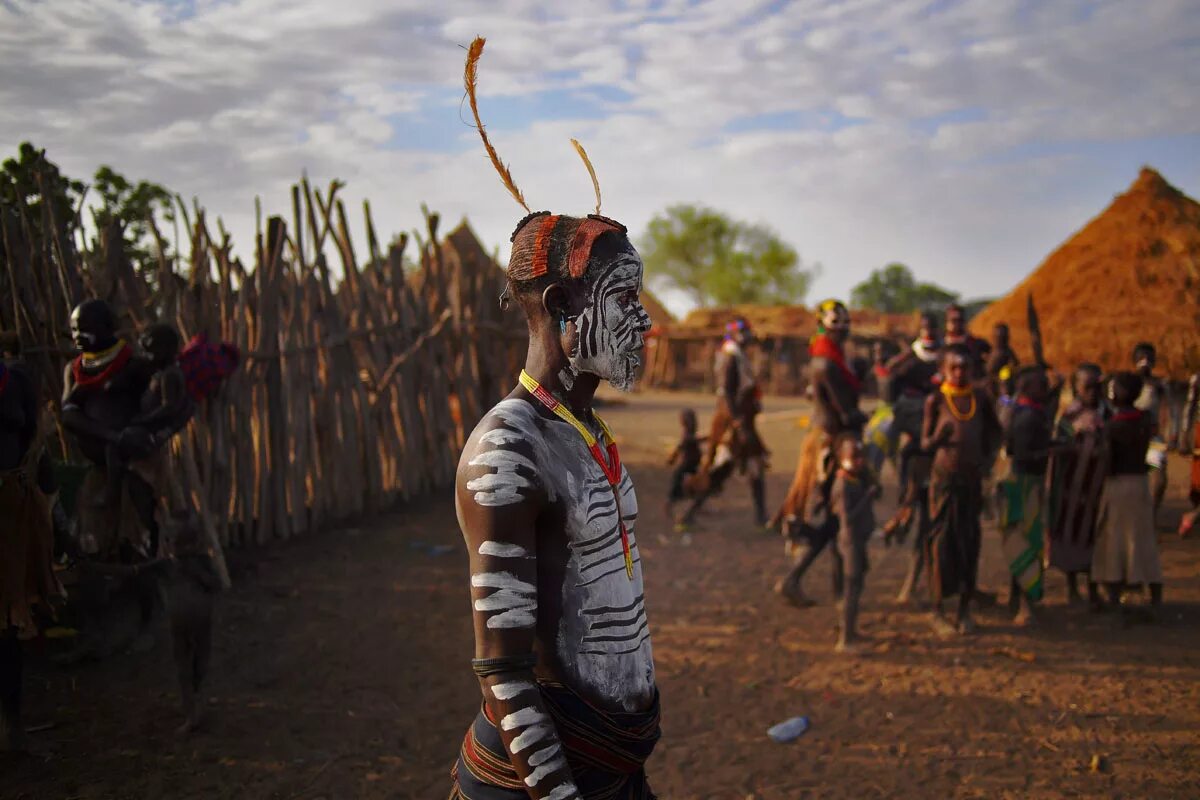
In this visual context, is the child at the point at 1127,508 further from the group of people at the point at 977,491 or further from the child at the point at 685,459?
the child at the point at 685,459

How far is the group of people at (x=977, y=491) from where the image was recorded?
565 cm

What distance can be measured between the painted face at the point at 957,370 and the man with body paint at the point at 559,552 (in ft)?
14.3

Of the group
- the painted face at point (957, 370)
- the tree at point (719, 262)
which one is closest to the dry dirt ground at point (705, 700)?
the painted face at point (957, 370)

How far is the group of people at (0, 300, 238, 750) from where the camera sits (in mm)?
4004

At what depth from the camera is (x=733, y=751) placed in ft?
13.8

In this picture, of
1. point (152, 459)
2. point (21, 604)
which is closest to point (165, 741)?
point (21, 604)

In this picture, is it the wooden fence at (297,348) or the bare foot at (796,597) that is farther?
the bare foot at (796,597)

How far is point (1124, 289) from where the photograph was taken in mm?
10172

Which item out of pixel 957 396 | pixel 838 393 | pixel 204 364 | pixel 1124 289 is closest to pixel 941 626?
pixel 957 396

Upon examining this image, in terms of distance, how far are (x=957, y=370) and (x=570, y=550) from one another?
4616mm

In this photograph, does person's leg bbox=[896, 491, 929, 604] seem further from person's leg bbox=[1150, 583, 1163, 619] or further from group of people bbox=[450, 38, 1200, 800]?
group of people bbox=[450, 38, 1200, 800]

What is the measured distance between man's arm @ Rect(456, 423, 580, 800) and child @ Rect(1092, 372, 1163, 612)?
5.52 m

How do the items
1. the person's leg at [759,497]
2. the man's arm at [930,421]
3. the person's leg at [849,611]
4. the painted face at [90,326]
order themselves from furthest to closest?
the person's leg at [759,497], the man's arm at [930,421], the person's leg at [849,611], the painted face at [90,326]

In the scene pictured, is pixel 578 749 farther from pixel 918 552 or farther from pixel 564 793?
pixel 918 552
